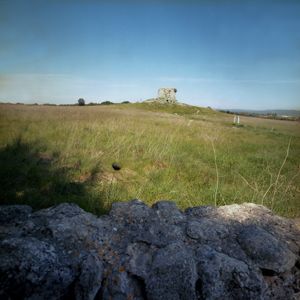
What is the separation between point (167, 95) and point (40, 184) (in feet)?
130

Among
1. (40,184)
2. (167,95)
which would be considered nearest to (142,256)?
(40,184)

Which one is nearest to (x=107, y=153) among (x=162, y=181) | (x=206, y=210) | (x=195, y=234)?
(x=162, y=181)

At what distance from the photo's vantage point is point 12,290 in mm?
1159

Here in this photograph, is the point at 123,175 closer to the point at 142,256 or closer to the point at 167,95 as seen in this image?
the point at 142,256

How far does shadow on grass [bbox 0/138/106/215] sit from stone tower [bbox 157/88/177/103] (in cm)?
3682

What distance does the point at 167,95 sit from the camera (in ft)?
136

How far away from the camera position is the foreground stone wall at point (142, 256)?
1301 mm

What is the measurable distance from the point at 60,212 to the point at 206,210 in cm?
134

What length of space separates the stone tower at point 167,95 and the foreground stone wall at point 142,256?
39.0m

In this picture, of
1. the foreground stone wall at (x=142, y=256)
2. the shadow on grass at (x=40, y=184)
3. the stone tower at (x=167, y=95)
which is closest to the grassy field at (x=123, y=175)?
the shadow on grass at (x=40, y=184)

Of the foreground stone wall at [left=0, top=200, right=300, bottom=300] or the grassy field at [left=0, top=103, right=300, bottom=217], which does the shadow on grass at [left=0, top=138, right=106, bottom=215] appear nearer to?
the grassy field at [left=0, top=103, right=300, bottom=217]

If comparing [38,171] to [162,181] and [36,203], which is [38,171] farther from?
[162,181]

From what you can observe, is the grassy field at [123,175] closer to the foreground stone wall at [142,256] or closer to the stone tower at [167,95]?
the foreground stone wall at [142,256]

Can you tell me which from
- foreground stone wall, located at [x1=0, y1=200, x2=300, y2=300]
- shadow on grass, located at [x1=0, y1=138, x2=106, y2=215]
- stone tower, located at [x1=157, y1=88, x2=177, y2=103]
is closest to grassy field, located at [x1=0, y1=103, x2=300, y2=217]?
shadow on grass, located at [x1=0, y1=138, x2=106, y2=215]
